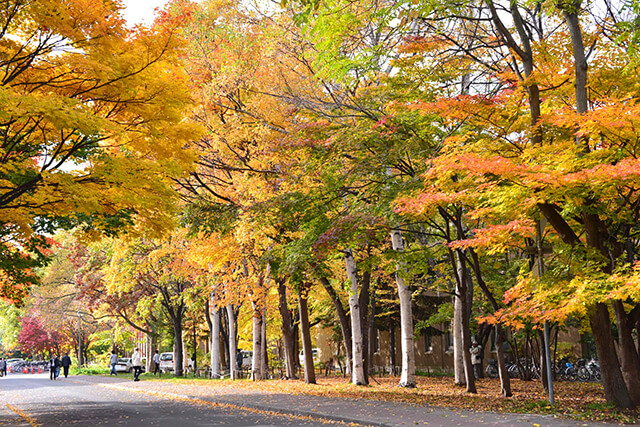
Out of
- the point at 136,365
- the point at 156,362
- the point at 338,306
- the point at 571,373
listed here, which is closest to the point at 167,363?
the point at 156,362

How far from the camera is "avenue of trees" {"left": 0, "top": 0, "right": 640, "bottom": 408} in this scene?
36.7 ft

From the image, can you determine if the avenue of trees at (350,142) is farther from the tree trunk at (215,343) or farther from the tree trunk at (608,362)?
the tree trunk at (215,343)

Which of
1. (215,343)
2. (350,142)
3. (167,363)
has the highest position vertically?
(350,142)

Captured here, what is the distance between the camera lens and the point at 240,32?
20969mm

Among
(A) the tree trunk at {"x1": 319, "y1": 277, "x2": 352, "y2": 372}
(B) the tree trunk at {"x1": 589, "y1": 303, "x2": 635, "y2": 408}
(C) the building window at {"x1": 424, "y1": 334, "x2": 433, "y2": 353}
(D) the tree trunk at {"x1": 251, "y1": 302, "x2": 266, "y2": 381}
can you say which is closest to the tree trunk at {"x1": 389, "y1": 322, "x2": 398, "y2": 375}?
(C) the building window at {"x1": 424, "y1": 334, "x2": 433, "y2": 353}

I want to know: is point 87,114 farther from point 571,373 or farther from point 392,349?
point 392,349

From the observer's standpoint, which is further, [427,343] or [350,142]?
[427,343]

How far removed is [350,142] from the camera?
1677cm

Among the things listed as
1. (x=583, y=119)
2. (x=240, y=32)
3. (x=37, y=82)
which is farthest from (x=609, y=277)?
(x=240, y=32)

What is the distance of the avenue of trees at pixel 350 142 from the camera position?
11.2m

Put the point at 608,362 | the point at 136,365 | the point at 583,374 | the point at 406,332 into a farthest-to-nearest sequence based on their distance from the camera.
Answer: the point at 136,365
the point at 583,374
the point at 406,332
the point at 608,362

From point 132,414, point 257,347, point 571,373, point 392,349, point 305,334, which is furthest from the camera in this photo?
point 392,349

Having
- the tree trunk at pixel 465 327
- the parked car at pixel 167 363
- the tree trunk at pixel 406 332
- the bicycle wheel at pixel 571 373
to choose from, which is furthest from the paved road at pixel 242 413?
the parked car at pixel 167 363

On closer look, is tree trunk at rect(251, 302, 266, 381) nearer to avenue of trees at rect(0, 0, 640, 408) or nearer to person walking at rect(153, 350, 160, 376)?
avenue of trees at rect(0, 0, 640, 408)
